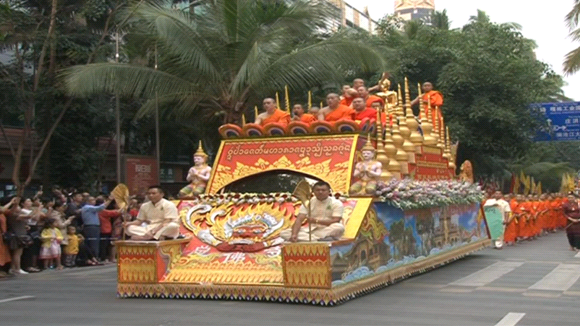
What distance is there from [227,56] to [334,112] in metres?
6.68

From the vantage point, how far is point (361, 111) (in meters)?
12.4

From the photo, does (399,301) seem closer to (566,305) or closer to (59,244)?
(566,305)

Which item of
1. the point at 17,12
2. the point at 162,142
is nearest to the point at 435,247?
the point at 17,12

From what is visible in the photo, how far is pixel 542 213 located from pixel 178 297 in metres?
20.2

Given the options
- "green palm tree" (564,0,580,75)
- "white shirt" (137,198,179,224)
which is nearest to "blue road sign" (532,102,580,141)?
"green palm tree" (564,0,580,75)

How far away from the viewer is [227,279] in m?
9.36

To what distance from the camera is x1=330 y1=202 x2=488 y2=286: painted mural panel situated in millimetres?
9328

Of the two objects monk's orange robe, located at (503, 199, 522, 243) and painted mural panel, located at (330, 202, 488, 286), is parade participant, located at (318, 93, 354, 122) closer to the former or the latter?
painted mural panel, located at (330, 202, 488, 286)

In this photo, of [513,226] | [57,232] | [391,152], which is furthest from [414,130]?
[513,226]

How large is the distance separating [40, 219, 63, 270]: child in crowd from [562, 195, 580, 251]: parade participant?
1192 cm

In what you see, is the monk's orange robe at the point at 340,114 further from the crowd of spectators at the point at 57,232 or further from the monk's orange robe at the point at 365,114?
the crowd of spectators at the point at 57,232

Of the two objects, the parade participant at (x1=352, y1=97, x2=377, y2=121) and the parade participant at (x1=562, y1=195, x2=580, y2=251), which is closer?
the parade participant at (x1=352, y1=97, x2=377, y2=121)

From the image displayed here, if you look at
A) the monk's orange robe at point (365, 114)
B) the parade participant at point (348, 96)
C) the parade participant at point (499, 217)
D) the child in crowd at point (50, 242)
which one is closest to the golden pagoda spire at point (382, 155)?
the monk's orange robe at point (365, 114)

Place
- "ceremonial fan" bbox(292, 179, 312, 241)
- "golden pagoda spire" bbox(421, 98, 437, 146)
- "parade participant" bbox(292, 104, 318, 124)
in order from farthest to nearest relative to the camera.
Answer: "golden pagoda spire" bbox(421, 98, 437, 146) → "parade participant" bbox(292, 104, 318, 124) → "ceremonial fan" bbox(292, 179, 312, 241)
